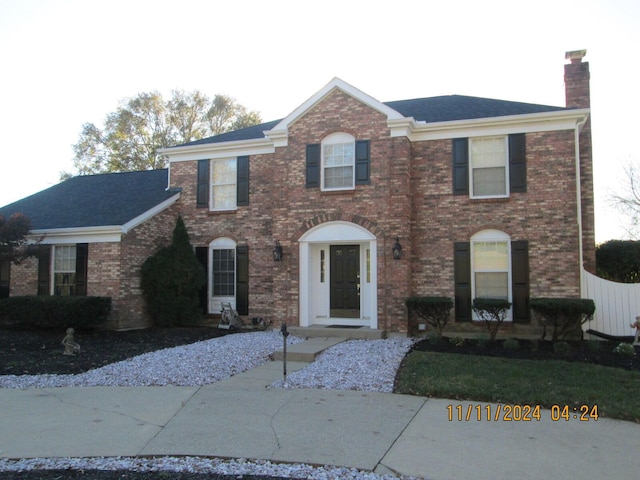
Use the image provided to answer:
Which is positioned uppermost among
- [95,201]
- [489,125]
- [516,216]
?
[489,125]

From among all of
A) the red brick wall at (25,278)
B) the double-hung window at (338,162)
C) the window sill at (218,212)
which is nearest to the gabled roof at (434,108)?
the double-hung window at (338,162)

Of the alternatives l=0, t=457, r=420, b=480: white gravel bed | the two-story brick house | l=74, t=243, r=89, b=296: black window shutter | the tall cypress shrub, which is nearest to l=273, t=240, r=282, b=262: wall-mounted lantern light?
the two-story brick house

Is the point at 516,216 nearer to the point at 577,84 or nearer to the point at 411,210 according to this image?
the point at 411,210

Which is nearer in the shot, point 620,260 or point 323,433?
point 323,433

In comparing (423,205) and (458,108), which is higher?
(458,108)

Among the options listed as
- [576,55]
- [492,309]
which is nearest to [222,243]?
[492,309]

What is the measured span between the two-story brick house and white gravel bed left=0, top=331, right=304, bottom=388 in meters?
2.70

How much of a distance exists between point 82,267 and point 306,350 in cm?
799

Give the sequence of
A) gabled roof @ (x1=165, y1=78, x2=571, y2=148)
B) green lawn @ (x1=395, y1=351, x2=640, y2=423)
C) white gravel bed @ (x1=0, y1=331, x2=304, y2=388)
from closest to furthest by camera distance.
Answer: green lawn @ (x1=395, y1=351, x2=640, y2=423) < white gravel bed @ (x1=0, y1=331, x2=304, y2=388) < gabled roof @ (x1=165, y1=78, x2=571, y2=148)

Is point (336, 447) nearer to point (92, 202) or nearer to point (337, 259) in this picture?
point (337, 259)

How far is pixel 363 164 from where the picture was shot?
43.6ft

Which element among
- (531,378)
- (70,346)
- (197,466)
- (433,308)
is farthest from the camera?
(433,308)

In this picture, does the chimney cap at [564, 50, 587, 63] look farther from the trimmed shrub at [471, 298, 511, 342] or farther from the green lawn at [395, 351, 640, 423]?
the green lawn at [395, 351, 640, 423]

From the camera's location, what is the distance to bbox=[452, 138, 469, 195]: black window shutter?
43.7 ft
